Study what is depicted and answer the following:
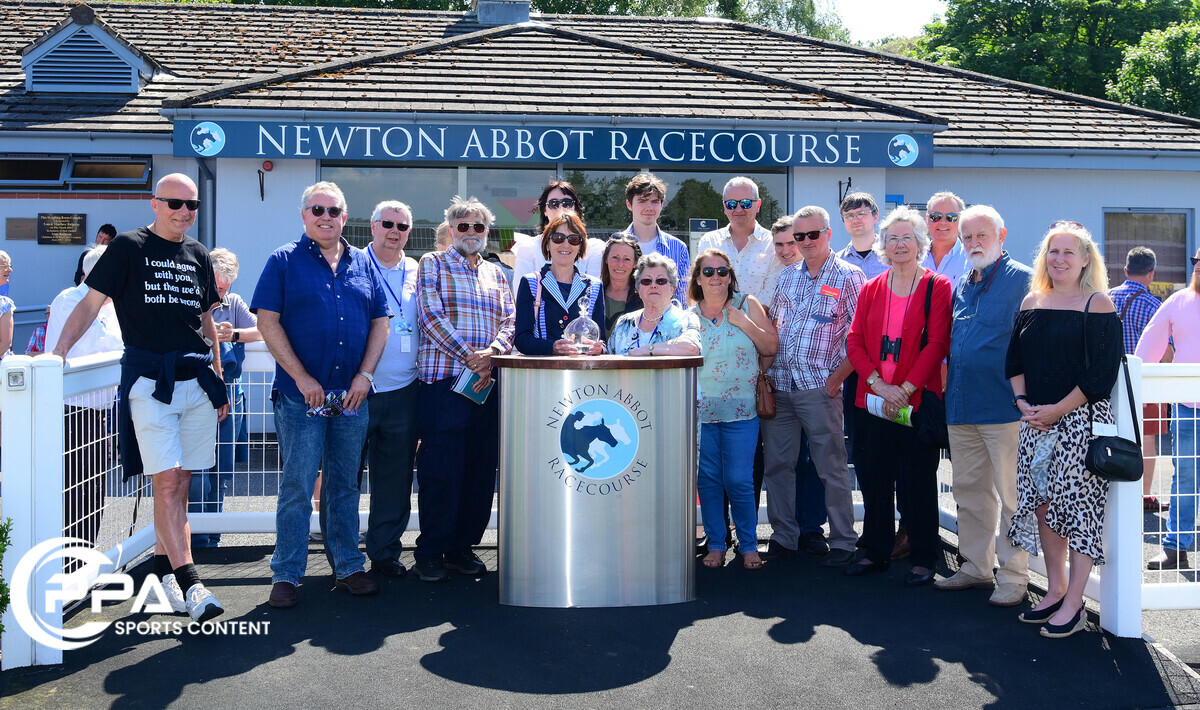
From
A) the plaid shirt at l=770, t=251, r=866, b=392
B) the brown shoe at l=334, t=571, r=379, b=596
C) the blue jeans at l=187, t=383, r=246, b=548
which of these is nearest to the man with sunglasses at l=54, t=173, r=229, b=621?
the brown shoe at l=334, t=571, r=379, b=596

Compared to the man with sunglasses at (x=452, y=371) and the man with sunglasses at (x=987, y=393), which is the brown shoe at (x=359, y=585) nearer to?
the man with sunglasses at (x=452, y=371)


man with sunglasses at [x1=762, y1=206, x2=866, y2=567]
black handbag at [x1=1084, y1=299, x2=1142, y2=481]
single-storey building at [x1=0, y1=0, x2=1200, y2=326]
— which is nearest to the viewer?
black handbag at [x1=1084, y1=299, x2=1142, y2=481]

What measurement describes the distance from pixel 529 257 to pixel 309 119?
4732mm

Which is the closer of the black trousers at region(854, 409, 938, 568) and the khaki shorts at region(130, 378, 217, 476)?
the khaki shorts at region(130, 378, 217, 476)

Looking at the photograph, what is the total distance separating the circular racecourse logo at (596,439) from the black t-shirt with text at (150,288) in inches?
73.1

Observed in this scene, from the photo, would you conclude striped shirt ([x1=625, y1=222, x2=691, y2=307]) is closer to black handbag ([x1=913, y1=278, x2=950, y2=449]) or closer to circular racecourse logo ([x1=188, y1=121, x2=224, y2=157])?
black handbag ([x1=913, y1=278, x2=950, y2=449])

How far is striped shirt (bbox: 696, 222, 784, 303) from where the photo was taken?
6.38 meters

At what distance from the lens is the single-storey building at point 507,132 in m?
10.1

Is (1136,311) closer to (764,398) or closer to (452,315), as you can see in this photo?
(764,398)

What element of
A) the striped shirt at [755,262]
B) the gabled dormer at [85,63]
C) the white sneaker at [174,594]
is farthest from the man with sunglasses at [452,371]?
the gabled dormer at [85,63]

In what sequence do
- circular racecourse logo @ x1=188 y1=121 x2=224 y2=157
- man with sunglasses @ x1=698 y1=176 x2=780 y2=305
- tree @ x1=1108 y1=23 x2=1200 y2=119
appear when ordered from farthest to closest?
tree @ x1=1108 y1=23 x2=1200 y2=119 < circular racecourse logo @ x1=188 y1=121 x2=224 y2=157 < man with sunglasses @ x1=698 y1=176 x2=780 y2=305

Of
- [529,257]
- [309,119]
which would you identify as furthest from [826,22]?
[529,257]

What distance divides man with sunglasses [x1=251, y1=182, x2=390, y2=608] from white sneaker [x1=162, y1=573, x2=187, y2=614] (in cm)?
42

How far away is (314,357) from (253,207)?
605 centimetres
